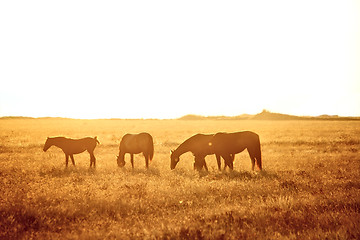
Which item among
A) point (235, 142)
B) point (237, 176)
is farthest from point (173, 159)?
point (237, 176)

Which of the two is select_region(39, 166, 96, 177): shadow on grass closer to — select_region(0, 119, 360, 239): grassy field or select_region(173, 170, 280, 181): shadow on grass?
select_region(0, 119, 360, 239): grassy field

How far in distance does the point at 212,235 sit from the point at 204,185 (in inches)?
170

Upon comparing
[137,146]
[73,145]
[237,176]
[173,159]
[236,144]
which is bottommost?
[237,176]

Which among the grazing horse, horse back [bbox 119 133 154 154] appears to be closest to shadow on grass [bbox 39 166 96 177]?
the grazing horse

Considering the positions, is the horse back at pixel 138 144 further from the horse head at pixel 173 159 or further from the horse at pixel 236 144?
the horse at pixel 236 144

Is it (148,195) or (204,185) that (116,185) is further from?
(204,185)

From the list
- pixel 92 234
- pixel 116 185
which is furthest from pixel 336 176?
pixel 92 234

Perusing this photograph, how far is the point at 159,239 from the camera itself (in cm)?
557

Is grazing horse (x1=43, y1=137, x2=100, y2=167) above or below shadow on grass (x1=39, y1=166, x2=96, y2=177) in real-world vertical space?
above

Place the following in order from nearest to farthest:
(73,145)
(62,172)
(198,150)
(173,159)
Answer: (62,172) < (198,150) < (173,159) < (73,145)

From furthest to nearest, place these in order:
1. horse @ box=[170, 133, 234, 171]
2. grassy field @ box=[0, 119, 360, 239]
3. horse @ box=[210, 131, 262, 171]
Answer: horse @ box=[170, 133, 234, 171]
horse @ box=[210, 131, 262, 171]
grassy field @ box=[0, 119, 360, 239]

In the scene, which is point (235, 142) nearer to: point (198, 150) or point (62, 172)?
point (198, 150)

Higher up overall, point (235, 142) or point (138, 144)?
point (235, 142)

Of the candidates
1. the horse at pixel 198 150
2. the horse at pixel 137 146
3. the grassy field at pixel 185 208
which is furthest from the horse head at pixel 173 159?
the grassy field at pixel 185 208
